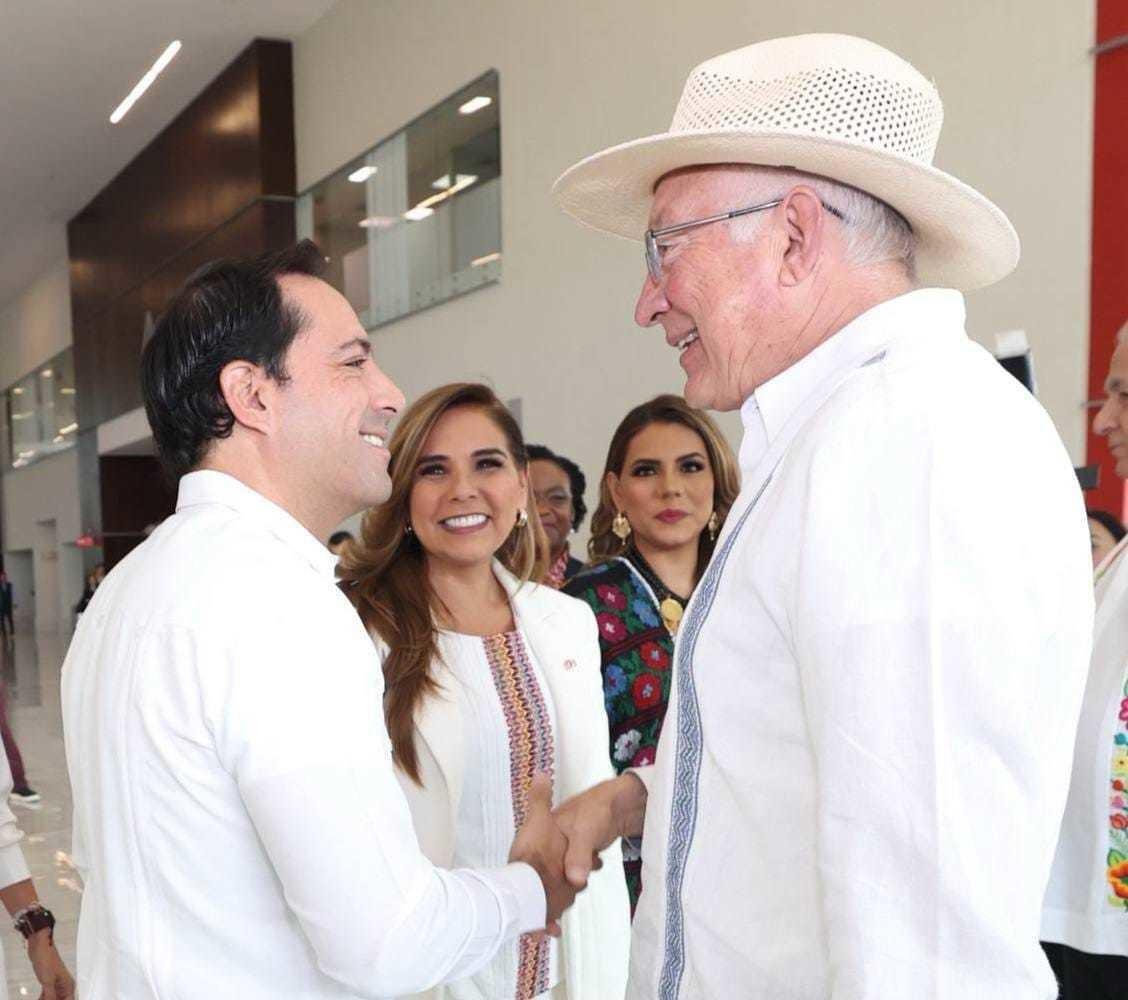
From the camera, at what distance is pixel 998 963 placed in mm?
920

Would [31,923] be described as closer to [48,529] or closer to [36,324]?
[48,529]

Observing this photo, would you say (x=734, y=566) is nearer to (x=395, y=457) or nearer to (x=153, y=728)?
(x=153, y=728)

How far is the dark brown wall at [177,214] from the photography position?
12.1m

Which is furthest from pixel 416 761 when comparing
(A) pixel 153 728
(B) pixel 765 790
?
(B) pixel 765 790

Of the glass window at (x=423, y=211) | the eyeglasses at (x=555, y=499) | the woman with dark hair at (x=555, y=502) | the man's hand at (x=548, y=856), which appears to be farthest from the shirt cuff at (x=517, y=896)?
the glass window at (x=423, y=211)

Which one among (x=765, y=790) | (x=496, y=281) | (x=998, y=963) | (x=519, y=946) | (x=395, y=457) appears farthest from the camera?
(x=496, y=281)

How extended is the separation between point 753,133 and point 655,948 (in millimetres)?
850

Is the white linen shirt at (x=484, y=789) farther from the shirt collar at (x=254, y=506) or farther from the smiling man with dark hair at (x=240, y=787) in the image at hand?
the shirt collar at (x=254, y=506)

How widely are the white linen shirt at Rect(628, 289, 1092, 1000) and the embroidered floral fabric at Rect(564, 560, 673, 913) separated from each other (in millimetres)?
1693

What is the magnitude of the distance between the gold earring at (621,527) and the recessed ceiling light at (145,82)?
11033 mm

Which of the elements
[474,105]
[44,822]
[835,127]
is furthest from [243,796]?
[474,105]

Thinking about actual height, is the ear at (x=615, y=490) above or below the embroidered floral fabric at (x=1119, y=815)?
above

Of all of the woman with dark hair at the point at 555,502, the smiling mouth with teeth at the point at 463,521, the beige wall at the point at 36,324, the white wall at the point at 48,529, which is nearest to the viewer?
the smiling mouth with teeth at the point at 463,521

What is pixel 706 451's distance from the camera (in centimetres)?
339
